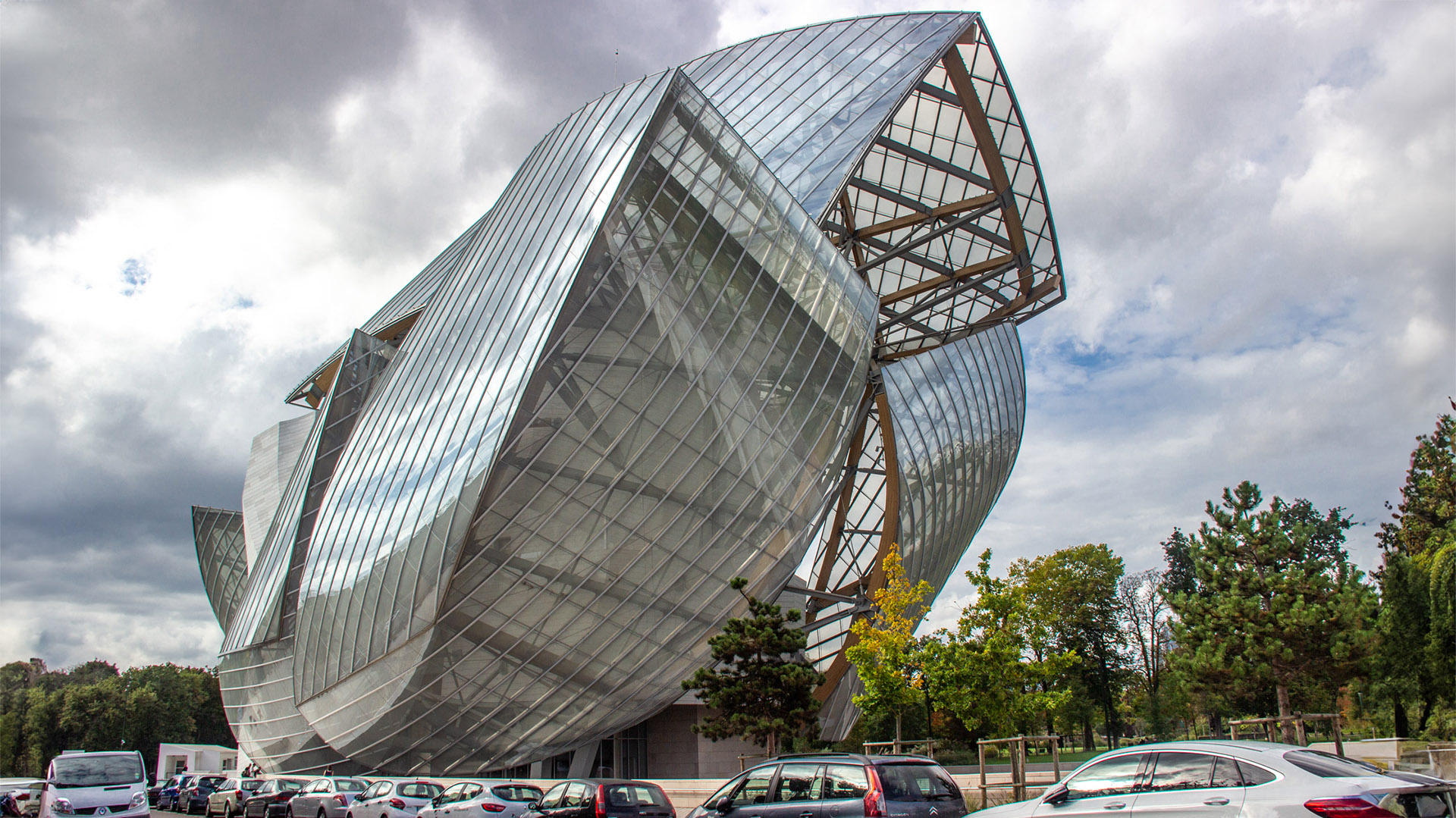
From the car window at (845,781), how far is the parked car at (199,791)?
32.7m

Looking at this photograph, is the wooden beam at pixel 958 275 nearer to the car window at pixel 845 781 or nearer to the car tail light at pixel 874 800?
the car window at pixel 845 781

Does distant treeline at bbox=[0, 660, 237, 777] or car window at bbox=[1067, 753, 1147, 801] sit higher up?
car window at bbox=[1067, 753, 1147, 801]

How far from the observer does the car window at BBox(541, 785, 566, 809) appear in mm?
15531

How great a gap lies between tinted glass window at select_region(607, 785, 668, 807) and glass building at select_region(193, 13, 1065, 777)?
925 centimetres

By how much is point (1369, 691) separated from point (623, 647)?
1273 inches

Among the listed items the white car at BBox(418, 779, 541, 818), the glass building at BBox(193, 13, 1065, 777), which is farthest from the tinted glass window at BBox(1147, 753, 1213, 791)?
the glass building at BBox(193, 13, 1065, 777)

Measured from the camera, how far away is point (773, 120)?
3284 centimetres

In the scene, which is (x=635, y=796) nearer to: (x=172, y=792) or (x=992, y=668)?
(x=992, y=668)

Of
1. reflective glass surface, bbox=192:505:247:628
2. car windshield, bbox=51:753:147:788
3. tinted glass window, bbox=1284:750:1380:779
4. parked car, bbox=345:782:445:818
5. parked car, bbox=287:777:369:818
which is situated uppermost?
reflective glass surface, bbox=192:505:247:628

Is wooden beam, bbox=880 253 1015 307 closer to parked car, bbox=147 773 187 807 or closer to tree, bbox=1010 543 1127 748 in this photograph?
tree, bbox=1010 543 1127 748

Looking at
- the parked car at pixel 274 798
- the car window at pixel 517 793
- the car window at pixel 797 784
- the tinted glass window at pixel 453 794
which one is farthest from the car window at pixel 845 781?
the parked car at pixel 274 798

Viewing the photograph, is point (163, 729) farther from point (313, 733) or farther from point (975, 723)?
point (975, 723)

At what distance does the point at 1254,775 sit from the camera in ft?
22.7

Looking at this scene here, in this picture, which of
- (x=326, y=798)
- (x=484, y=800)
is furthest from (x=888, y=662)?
(x=326, y=798)
